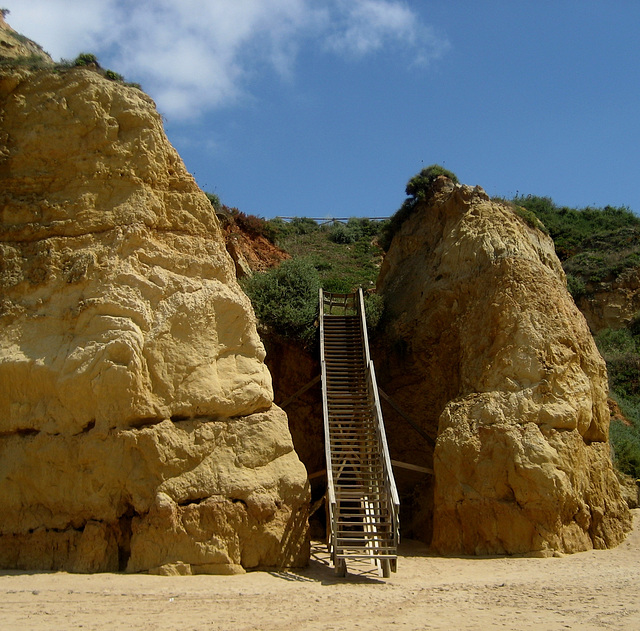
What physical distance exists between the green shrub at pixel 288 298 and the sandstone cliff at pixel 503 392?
1.99 meters

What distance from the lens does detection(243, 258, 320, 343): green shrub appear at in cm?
1677

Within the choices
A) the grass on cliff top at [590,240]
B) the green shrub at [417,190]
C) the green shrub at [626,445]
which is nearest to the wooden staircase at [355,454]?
the green shrub at [417,190]

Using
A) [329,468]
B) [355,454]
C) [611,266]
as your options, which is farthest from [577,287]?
[329,468]

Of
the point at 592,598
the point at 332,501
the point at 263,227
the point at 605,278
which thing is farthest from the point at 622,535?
the point at 605,278

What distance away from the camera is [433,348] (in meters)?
16.0

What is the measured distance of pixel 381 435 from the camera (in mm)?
12680

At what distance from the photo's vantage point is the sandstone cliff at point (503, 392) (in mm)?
12320

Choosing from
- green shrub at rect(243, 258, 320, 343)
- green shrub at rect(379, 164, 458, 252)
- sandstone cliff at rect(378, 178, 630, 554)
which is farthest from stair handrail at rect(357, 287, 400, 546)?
green shrub at rect(379, 164, 458, 252)

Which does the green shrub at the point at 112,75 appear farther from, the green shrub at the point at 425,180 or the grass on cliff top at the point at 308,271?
the green shrub at the point at 425,180

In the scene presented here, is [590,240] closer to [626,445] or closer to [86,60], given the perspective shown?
[626,445]

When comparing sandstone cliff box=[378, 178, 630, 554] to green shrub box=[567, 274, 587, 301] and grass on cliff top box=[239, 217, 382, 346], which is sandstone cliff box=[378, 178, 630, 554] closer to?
grass on cliff top box=[239, 217, 382, 346]

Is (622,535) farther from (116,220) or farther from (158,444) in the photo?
(116,220)

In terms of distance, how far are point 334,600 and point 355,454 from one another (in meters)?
4.50

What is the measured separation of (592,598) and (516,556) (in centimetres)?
271
